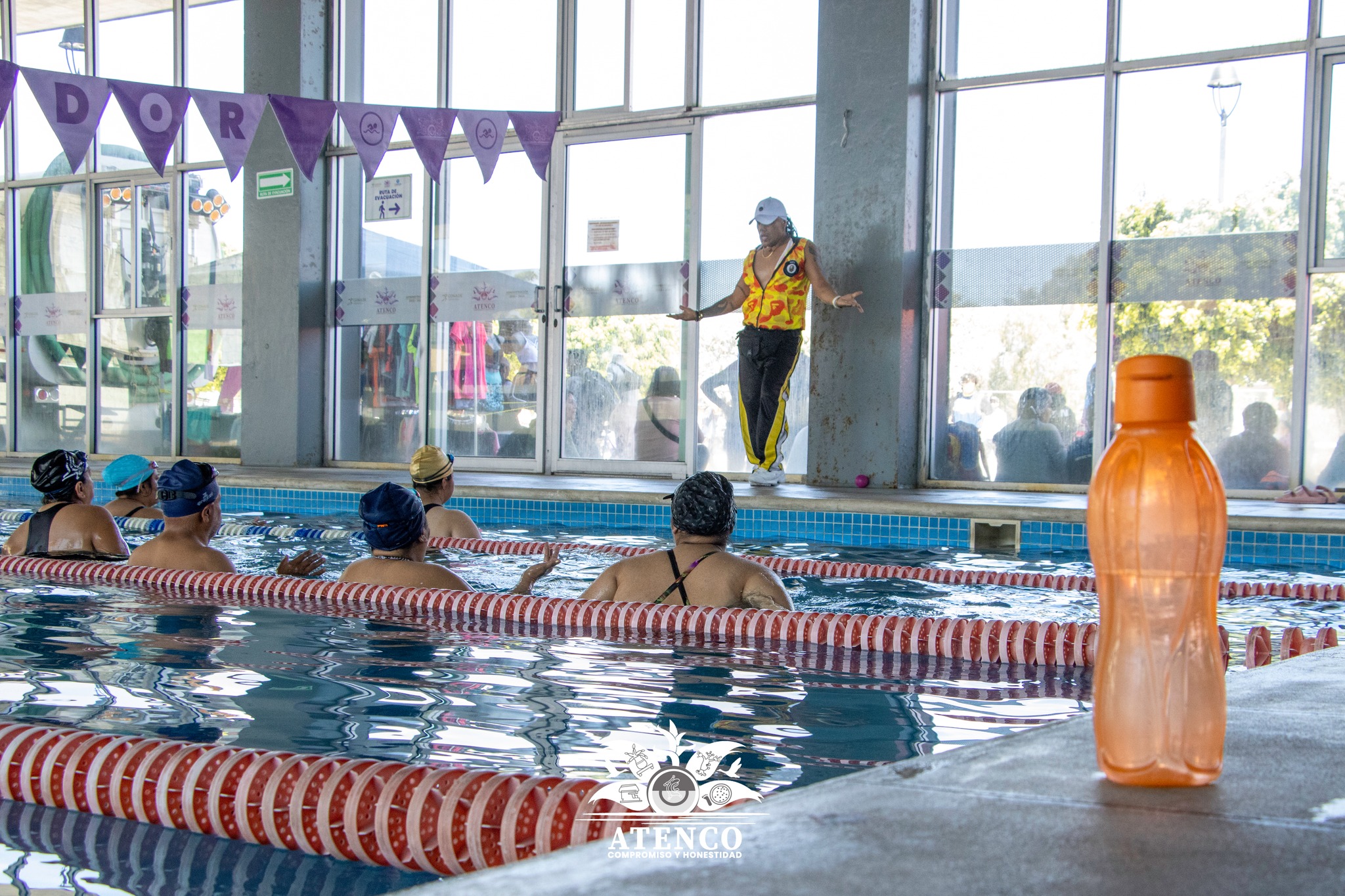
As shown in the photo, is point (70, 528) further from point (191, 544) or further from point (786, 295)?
point (786, 295)

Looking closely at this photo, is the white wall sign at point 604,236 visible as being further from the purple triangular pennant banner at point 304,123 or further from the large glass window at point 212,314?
the large glass window at point 212,314

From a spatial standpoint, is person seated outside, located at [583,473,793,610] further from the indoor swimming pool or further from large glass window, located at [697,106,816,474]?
large glass window, located at [697,106,816,474]

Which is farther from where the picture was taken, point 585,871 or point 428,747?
point 428,747

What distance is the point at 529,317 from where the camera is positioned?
11359 millimetres

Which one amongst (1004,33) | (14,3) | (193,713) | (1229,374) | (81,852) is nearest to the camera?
(81,852)

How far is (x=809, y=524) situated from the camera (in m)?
7.74

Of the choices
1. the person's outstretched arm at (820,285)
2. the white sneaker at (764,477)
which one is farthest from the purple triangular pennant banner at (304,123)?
the white sneaker at (764,477)

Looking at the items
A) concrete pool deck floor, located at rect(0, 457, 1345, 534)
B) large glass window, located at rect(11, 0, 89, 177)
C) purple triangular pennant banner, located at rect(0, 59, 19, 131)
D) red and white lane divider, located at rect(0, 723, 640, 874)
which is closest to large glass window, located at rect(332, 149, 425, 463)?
concrete pool deck floor, located at rect(0, 457, 1345, 534)

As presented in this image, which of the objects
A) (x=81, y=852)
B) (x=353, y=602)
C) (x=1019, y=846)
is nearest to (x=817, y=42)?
(x=353, y=602)

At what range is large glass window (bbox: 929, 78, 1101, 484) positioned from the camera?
30.0 feet

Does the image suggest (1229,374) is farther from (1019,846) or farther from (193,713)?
(1019,846)

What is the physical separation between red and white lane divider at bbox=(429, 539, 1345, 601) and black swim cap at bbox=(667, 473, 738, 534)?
4.65ft

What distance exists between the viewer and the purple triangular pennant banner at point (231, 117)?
8.12m

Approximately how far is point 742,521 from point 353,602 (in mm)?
3824
